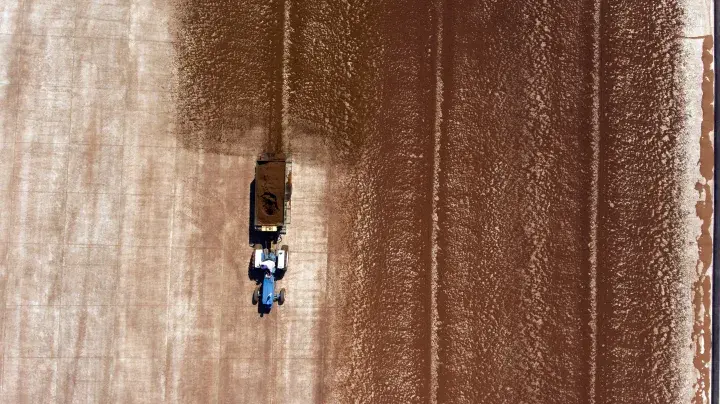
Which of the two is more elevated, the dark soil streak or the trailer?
the dark soil streak

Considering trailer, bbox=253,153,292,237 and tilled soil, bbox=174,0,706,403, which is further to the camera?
tilled soil, bbox=174,0,706,403

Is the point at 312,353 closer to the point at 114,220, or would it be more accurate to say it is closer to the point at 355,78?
the point at 114,220

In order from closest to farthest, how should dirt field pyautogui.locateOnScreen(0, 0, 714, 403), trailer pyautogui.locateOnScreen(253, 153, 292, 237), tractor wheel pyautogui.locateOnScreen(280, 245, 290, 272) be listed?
trailer pyautogui.locateOnScreen(253, 153, 292, 237)
dirt field pyautogui.locateOnScreen(0, 0, 714, 403)
tractor wheel pyautogui.locateOnScreen(280, 245, 290, 272)

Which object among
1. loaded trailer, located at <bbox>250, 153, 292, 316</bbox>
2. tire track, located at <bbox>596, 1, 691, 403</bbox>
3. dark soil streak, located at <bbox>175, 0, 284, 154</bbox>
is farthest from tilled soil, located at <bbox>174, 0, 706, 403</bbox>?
loaded trailer, located at <bbox>250, 153, 292, 316</bbox>

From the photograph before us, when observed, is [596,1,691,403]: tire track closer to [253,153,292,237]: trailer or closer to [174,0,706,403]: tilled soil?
[174,0,706,403]: tilled soil

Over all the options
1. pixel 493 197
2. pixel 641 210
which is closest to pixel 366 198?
pixel 493 197

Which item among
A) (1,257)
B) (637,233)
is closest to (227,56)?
(1,257)

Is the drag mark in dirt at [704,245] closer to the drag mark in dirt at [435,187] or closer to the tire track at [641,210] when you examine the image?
the tire track at [641,210]

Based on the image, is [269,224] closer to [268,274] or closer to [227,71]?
[268,274]
